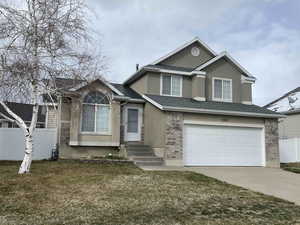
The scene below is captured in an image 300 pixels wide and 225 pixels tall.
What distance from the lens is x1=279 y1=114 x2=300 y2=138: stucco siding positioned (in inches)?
966

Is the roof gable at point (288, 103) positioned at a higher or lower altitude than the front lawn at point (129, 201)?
higher

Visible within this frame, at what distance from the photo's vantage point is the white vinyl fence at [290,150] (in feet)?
68.0

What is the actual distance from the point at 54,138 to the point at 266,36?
42.4 feet

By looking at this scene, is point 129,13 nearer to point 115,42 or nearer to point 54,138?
point 115,42

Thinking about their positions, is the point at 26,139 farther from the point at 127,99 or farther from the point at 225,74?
the point at 225,74

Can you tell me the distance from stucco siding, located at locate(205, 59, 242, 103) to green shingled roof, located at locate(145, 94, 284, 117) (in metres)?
0.86

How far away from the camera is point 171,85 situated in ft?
62.0

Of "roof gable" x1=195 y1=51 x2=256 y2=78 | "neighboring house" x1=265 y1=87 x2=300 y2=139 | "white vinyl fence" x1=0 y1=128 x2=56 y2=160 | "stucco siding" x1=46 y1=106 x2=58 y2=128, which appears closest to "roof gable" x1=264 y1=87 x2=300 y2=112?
"neighboring house" x1=265 y1=87 x2=300 y2=139

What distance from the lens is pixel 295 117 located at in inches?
977

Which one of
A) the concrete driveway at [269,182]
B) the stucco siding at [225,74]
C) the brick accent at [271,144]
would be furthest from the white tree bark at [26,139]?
the brick accent at [271,144]

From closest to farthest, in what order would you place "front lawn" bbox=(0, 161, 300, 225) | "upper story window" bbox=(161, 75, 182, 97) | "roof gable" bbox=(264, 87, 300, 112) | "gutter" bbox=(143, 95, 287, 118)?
"front lawn" bbox=(0, 161, 300, 225), "gutter" bbox=(143, 95, 287, 118), "upper story window" bbox=(161, 75, 182, 97), "roof gable" bbox=(264, 87, 300, 112)

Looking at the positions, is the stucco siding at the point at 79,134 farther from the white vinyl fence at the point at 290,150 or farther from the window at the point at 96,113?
the white vinyl fence at the point at 290,150

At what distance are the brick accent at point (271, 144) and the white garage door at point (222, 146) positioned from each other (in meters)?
0.33

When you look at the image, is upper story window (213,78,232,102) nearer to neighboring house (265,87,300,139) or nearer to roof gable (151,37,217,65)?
roof gable (151,37,217,65)
